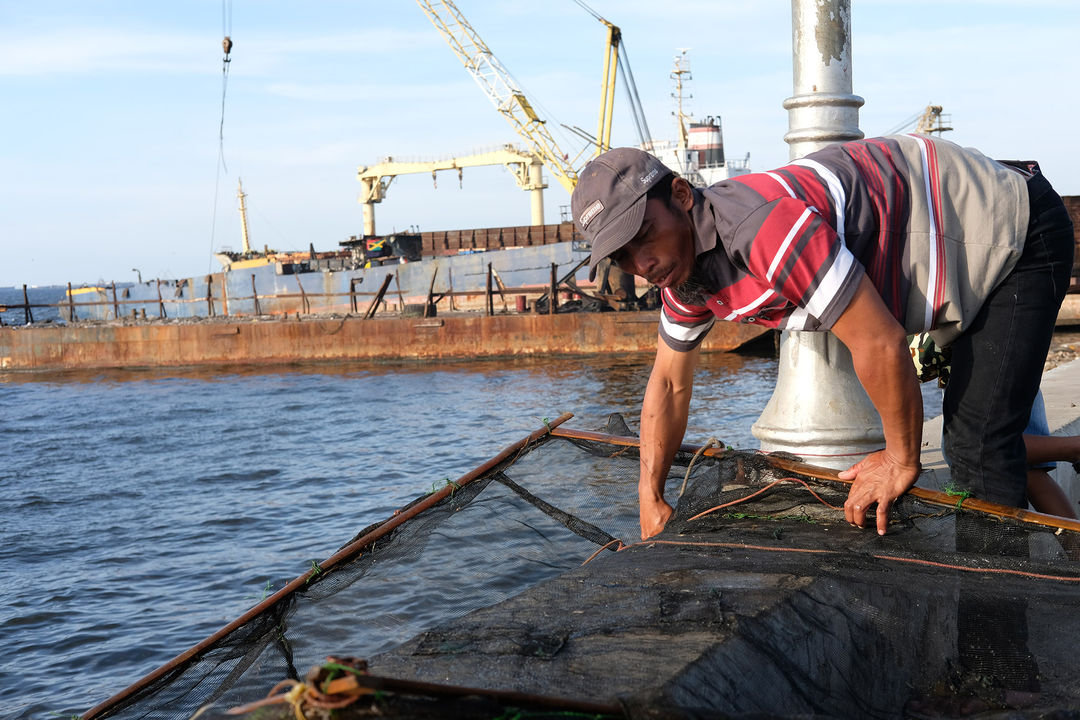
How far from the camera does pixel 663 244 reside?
2598 mm

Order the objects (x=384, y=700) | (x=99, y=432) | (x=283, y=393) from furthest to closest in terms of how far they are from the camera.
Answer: (x=283, y=393), (x=99, y=432), (x=384, y=700)

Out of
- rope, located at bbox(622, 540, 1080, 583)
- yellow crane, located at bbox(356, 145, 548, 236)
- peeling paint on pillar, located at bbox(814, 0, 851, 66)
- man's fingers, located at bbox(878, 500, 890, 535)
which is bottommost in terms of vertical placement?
rope, located at bbox(622, 540, 1080, 583)

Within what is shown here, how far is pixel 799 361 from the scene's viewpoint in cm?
393

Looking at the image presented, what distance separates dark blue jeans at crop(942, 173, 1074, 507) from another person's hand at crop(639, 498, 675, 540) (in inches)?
43.0

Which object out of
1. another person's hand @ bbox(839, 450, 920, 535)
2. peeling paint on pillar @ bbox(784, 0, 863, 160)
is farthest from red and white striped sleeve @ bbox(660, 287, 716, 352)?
peeling paint on pillar @ bbox(784, 0, 863, 160)

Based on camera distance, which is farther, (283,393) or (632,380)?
(283,393)

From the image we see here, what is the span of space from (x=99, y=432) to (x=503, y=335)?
36.8 ft

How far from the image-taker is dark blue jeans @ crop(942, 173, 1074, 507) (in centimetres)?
287

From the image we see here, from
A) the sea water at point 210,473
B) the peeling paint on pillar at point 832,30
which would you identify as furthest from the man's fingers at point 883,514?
the peeling paint on pillar at point 832,30

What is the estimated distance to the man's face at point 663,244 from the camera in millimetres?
2578

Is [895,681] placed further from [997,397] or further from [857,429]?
[857,429]

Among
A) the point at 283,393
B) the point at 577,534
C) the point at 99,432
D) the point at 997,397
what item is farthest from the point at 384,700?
the point at 283,393

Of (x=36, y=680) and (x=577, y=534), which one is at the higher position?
(x=577, y=534)

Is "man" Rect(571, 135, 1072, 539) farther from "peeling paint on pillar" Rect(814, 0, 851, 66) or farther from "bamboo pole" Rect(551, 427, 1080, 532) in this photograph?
"peeling paint on pillar" Rect(814, 0, 851, 66)
